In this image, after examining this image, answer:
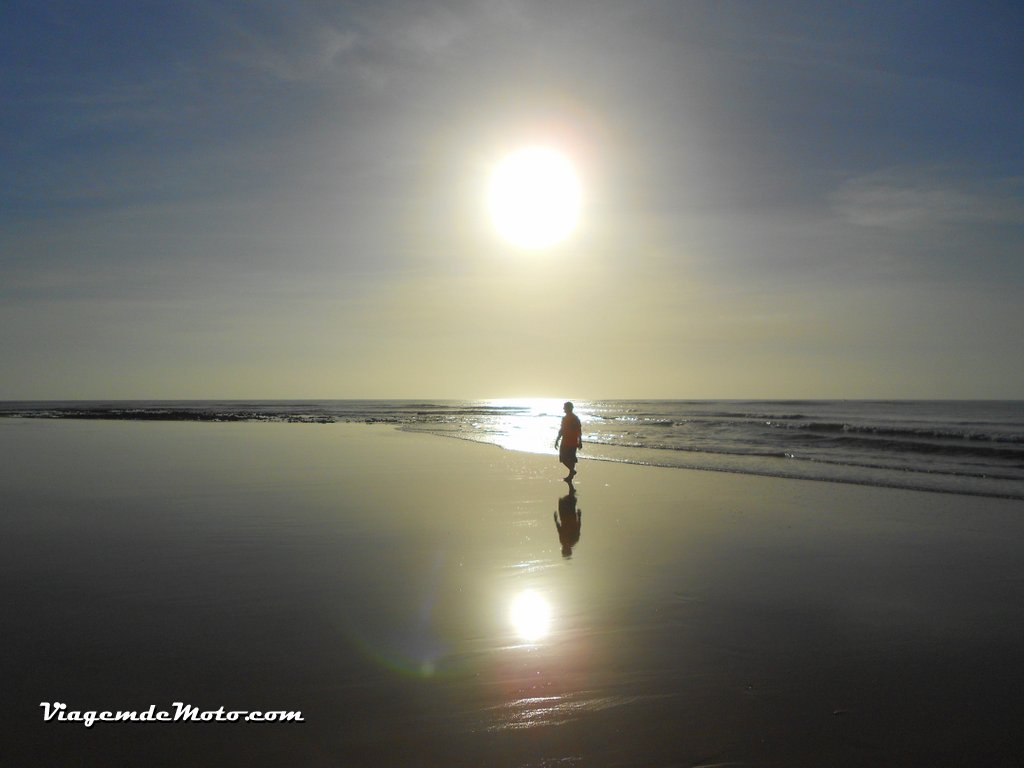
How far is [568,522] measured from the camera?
11906 mm

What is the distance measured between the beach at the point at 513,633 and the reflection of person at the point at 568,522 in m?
0.08

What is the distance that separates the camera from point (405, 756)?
426 cm

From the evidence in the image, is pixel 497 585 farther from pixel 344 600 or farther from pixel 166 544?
pixel 166 544

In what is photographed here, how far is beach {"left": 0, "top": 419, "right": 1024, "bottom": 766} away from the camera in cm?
446

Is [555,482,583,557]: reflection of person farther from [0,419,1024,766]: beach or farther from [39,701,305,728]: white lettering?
[39,701,305,728]: white lettering

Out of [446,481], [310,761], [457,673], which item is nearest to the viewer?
[310,761]

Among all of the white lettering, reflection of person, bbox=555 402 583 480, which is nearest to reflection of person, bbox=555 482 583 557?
reflection of person, bbox=555 402 583 480

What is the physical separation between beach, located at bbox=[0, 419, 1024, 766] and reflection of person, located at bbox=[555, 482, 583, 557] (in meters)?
0.08

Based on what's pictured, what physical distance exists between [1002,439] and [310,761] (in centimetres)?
3560

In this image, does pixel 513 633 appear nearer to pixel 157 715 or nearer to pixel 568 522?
pixel 157 715

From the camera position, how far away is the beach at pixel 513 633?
446 centimetres

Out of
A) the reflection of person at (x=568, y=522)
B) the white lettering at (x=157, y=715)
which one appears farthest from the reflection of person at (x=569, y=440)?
the white lettering at (x=157, y=715)

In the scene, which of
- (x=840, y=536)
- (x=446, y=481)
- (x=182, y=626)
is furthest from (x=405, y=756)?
(x=446, y=481)

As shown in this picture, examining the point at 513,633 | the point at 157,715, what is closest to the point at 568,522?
the point at 513,633
